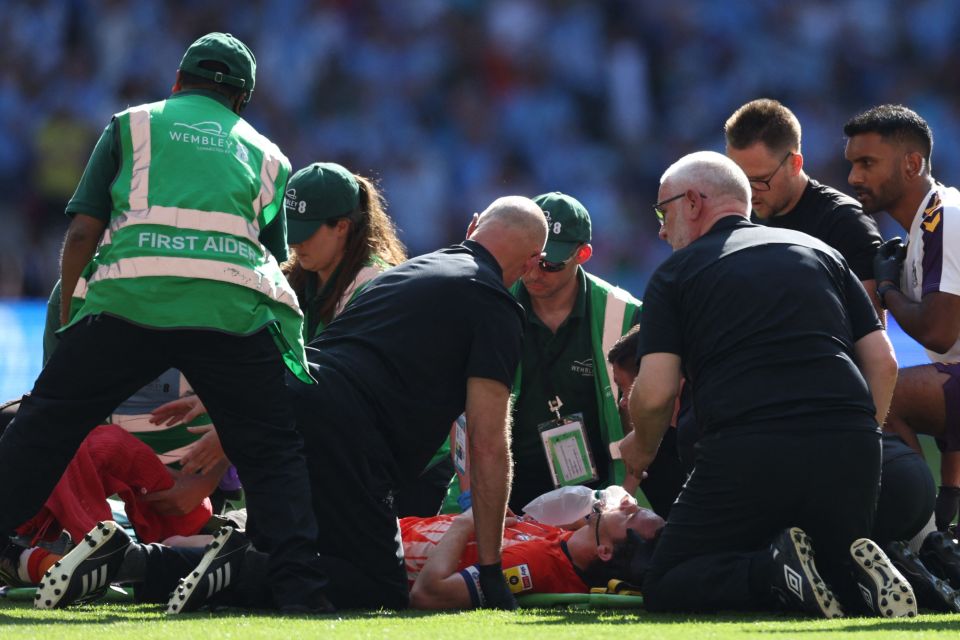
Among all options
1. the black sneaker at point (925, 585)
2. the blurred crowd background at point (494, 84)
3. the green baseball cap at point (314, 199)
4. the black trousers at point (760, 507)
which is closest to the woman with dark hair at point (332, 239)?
the green baseball cap at point (314, 199)

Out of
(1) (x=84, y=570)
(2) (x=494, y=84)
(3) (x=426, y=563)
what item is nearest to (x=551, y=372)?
(3) (x=426, y=563)

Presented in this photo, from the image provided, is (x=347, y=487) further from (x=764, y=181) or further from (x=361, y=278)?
(x=764, y=181)

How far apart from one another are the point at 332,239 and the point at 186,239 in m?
1.29

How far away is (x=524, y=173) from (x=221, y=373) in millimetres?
11619

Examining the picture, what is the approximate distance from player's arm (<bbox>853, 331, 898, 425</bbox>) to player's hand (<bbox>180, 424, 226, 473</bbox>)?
2358mm

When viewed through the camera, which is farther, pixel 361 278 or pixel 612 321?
pixel 612 321

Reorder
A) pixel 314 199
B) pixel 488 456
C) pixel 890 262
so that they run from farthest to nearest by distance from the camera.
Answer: pixel 890 262, pixel 314 199, pixel 488 456

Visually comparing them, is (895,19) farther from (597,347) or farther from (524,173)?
(597,347)

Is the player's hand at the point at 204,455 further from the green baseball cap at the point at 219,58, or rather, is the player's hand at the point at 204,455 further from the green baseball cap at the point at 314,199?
the green baseball cap at the point at 219,58

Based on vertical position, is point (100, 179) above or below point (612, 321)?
above

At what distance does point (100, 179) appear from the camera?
4.76 m

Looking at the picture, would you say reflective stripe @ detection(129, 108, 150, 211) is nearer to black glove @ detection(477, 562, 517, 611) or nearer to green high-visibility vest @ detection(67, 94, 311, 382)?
green high-visibility vest @ detection(67, 94, 311, 382)

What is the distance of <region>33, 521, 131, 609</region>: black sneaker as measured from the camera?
4.67 meters

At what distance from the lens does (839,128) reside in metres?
16.5
